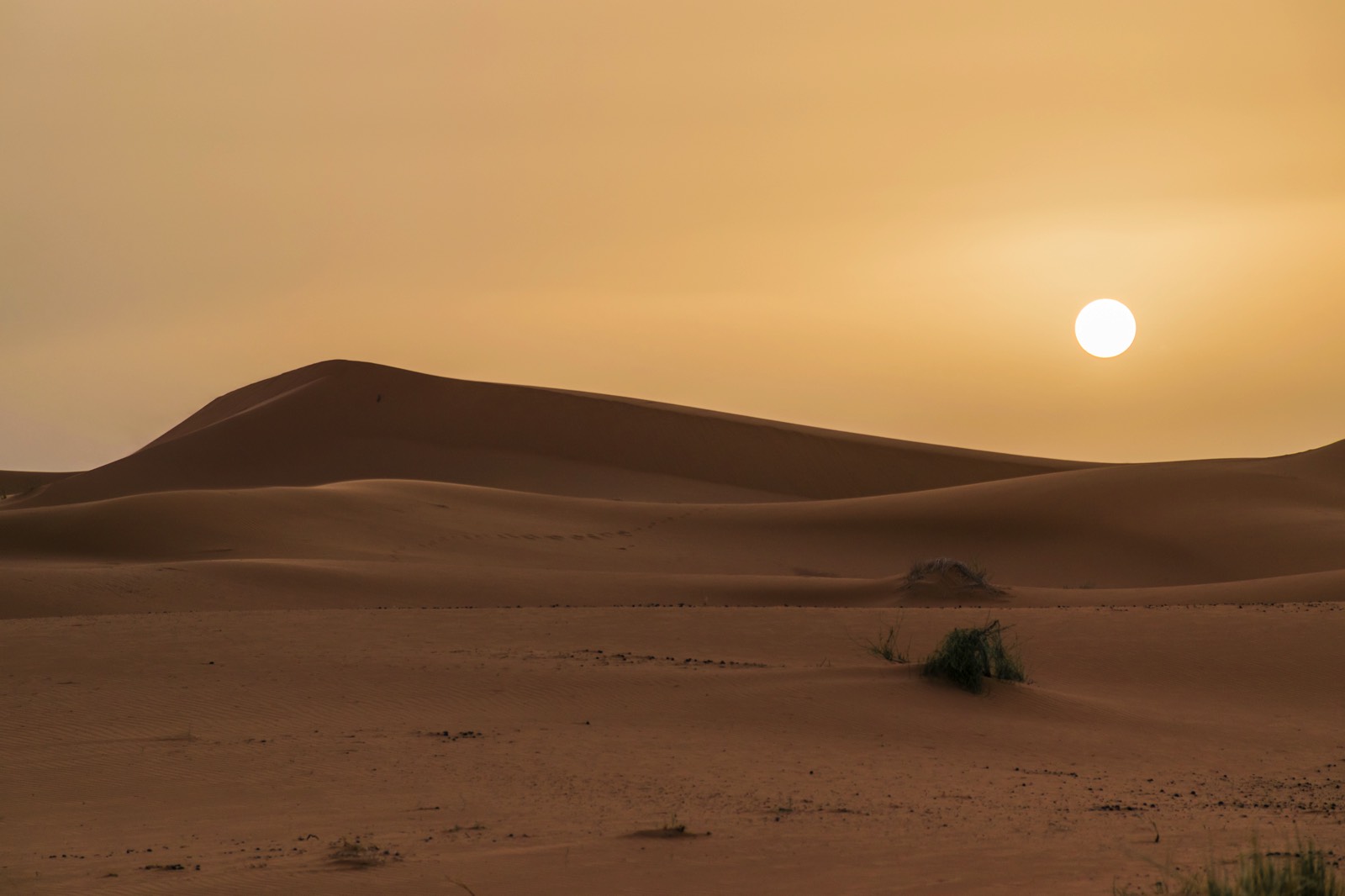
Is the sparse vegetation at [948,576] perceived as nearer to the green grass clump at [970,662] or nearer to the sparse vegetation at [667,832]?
the green grass clump at [970,662]

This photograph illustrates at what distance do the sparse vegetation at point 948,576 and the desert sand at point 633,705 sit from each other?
255 millimetres

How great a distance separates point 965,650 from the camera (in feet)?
48.0

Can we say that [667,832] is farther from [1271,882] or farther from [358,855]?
[1271,882]

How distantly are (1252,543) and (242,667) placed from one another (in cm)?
2628

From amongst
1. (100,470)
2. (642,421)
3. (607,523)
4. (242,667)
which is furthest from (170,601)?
(642,421)

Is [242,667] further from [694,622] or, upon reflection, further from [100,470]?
[100,470]

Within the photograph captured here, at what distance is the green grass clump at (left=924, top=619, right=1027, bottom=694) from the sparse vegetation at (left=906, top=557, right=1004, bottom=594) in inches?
385

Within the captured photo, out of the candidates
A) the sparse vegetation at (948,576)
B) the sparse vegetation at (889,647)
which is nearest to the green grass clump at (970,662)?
the sparse vegetation at (889,647)

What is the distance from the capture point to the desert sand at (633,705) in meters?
7.87

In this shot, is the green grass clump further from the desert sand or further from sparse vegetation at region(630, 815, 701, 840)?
sparse vegetation at region(630, 815, 701, 840)

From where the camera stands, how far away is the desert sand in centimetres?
787

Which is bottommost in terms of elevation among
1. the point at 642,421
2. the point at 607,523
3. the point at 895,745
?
the point at 895,745

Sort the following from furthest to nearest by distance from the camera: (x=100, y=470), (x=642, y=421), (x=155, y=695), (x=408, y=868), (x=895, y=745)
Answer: (x=642, y=421) → (x=100, y=470) → (x=155, y=695) → (x=895, y=745) → (x=408, y=868)

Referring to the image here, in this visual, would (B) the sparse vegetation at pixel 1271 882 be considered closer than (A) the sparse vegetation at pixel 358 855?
Yes
